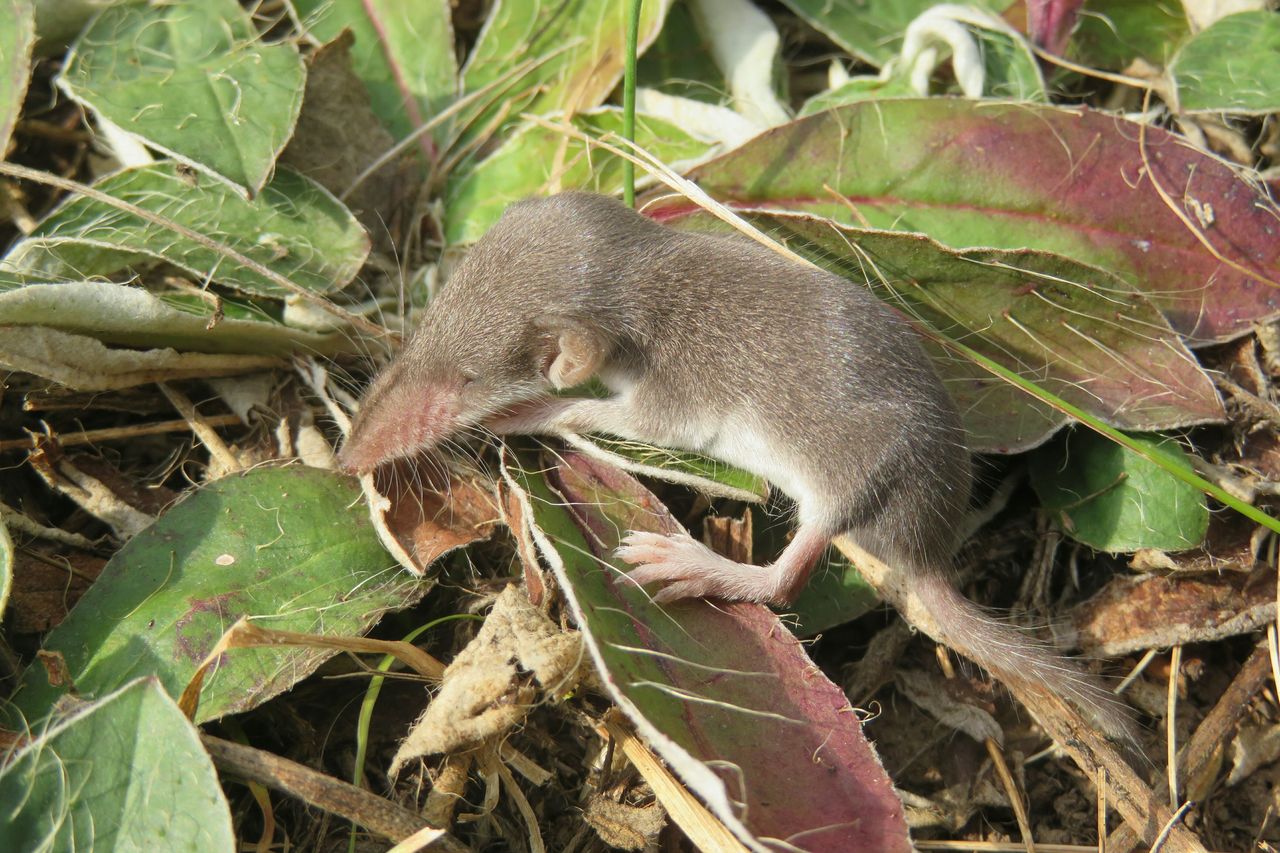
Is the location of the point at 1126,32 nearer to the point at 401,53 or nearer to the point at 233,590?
the point at 401,53

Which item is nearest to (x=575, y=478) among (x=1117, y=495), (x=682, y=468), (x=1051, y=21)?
(x=682, y=468)

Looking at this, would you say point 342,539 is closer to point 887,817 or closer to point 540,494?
point 540,494

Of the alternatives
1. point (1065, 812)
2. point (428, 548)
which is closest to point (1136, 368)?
point (1065, 812)

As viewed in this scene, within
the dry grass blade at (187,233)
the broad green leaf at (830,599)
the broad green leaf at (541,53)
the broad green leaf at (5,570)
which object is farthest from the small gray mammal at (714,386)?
the broad green leaf at (5,570)

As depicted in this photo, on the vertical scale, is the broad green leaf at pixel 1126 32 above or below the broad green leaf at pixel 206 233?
above

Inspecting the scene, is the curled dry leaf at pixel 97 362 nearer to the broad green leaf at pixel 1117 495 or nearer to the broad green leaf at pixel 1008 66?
the broad green leaf at pixel 1117 495

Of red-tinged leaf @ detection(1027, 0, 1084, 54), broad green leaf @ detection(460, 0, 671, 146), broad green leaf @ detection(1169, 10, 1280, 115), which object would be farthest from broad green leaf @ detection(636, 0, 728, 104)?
broad green leaf @ detection(1169, 10, 1280, 115)

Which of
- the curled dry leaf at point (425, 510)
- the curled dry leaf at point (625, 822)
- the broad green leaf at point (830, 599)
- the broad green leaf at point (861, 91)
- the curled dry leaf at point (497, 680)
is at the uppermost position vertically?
the broad green leaf at point (861, 91)
